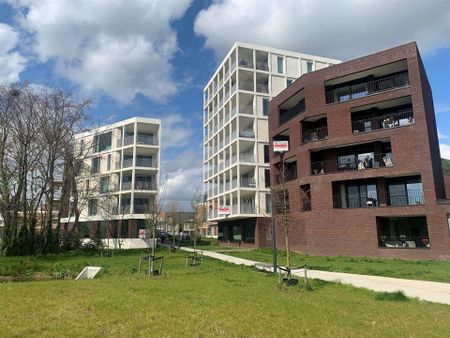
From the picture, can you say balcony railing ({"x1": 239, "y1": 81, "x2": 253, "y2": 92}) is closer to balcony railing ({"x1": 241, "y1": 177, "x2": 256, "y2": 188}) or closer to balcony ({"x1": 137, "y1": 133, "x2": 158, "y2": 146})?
balcony railing ({"x1": 241, "y1": 177, "x2": 256, "y2": 188})

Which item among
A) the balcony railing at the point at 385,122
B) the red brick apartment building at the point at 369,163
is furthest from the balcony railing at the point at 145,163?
the balcony railing at the point at 385,122

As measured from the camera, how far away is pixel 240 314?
7.19 m

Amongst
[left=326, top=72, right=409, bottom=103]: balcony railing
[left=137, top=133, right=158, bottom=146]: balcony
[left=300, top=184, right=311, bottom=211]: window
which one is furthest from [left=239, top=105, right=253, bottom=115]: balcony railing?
[left=300, top=184, right=311, bottom=211]: window

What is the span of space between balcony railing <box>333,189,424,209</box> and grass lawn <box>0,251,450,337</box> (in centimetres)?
1741

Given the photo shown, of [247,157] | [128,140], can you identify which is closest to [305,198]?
[247,157]

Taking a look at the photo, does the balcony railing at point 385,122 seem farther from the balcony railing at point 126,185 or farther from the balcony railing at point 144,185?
the balcony railing at point 126,185

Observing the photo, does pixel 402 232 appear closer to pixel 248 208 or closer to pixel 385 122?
pixel 385 122

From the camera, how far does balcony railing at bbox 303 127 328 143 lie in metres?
30.4

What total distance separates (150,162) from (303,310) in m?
44.1

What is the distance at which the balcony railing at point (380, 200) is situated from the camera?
25562mm

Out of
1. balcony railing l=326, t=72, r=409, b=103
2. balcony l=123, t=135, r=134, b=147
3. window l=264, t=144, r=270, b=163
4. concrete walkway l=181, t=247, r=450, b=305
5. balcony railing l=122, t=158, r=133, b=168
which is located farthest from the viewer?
balcony l=123, t=135, r=134, b=147

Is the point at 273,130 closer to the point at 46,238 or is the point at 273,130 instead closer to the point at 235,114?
the point at 235,114

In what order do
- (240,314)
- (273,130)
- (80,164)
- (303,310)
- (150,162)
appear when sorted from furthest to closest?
(150,162)
(273,130)
(80,164)
(303,310)
(240,314)

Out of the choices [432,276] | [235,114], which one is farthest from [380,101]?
[235,114]
